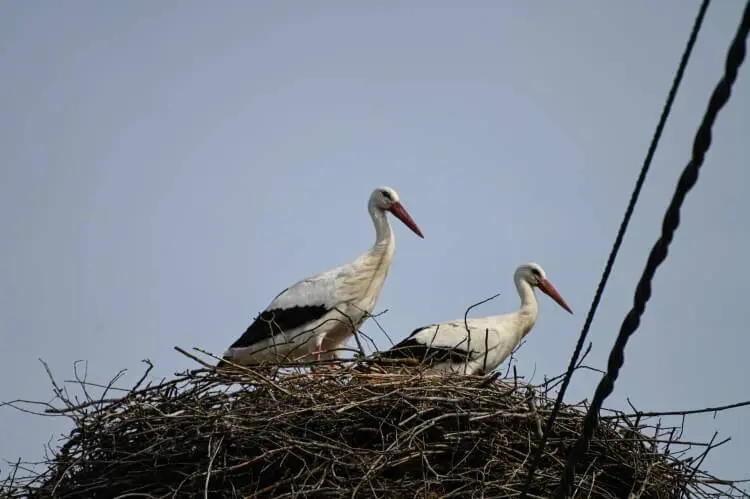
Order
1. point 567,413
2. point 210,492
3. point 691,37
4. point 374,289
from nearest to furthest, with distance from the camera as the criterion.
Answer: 1. point 691,37
2. point 210,492
3. point 567,413
4. point 374,289

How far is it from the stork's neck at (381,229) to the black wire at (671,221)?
14.0ft

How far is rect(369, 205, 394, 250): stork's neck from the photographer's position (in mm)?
7531

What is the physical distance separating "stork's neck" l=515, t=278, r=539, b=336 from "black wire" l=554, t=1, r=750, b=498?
4.16m

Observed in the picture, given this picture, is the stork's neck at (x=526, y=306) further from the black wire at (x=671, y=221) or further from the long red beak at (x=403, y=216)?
the black wire at (x=671, y=221)

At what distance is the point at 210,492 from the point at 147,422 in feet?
1.57

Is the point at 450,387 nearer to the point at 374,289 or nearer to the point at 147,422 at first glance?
the point at 147,422

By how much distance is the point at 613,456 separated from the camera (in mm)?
5062

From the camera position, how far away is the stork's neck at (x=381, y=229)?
7531 mm

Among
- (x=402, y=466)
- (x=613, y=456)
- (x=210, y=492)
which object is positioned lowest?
(x=210, y=492)

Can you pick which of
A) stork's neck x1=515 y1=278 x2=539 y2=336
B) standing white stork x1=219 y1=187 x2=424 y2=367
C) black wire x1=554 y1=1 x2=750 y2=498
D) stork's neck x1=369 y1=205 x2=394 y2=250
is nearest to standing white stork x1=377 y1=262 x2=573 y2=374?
stork's neck x1=515 y1=278 x2=539 y2=336

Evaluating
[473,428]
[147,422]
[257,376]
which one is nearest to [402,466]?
[473,428]

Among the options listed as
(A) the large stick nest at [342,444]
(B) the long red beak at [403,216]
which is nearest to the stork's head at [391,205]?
(B) the long red beak at [403,216]

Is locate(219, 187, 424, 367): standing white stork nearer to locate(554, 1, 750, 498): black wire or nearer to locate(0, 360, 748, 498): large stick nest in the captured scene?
locate(0, 360, 748, 498): large stick nest

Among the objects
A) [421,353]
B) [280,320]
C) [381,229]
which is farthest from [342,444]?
[381,229]
